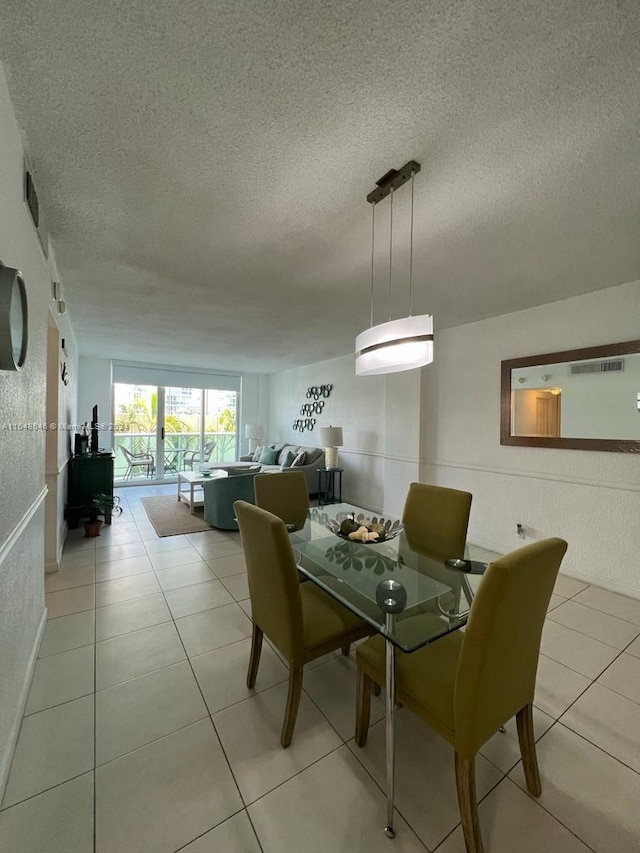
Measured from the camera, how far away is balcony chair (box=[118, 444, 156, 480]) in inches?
261

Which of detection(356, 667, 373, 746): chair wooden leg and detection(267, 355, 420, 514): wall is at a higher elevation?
detection(267, 355, 420, 514): wall

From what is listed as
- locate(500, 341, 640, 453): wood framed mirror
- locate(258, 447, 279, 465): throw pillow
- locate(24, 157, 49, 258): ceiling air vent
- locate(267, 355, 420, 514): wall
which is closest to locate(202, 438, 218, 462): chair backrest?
locate(258, 447, 279, 465): throw pillow

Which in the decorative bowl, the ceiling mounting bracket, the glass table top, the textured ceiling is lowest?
the glass table top

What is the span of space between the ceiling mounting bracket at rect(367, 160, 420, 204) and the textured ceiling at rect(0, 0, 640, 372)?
0.04 metres

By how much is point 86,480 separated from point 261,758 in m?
3.72

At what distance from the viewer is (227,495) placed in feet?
13.4

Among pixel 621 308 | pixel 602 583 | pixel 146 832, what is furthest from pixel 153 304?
pixel 602 583

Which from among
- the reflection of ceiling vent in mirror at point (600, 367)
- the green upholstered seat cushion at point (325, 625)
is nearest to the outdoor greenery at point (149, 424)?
the green upholstered seat cushion at point (325, 625)

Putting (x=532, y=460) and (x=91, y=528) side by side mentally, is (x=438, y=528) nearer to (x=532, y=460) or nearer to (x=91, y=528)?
(x=532, y=460)

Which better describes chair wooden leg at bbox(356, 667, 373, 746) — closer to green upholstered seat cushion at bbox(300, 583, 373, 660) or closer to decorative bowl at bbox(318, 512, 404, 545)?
green upholstered seat cushion at bbox(300, 583, 373, 660)

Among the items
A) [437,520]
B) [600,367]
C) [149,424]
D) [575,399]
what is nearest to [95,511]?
[149,424]

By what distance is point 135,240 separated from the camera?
2.14m

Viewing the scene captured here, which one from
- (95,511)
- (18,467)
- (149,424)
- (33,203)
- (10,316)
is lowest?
(95,511)

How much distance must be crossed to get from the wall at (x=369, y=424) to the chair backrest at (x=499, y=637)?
314cm
